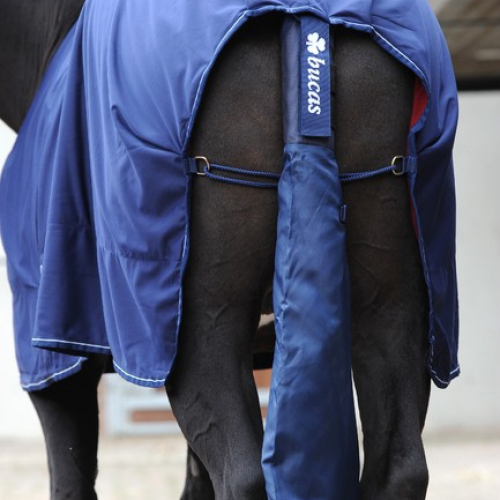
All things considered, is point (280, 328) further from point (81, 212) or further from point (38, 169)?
point (38, 169)

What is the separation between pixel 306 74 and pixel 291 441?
64 centimetres

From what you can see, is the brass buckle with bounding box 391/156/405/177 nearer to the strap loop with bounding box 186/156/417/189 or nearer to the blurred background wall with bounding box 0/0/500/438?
the strap loop with bounding box 186/156/417/189

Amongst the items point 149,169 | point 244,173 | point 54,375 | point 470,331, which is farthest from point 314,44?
point 470,331

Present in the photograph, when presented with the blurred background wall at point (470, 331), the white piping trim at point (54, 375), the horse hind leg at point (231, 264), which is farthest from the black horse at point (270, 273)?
the blurred background wall at point (470, 331)

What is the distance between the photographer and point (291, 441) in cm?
192

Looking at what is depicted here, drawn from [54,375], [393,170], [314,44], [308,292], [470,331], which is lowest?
[470,331]

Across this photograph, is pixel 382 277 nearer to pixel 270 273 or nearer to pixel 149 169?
pixel 270 273

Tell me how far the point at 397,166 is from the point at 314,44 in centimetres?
26

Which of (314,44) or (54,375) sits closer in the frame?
(314,44)

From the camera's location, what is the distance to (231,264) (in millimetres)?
1981

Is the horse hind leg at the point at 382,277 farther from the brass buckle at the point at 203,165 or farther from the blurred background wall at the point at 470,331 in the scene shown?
the blurred background wall at the point at 470,331

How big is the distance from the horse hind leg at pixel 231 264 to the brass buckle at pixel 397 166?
0.21 meters

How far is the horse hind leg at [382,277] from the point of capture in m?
1.97

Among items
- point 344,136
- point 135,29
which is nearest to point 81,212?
point 135,29
